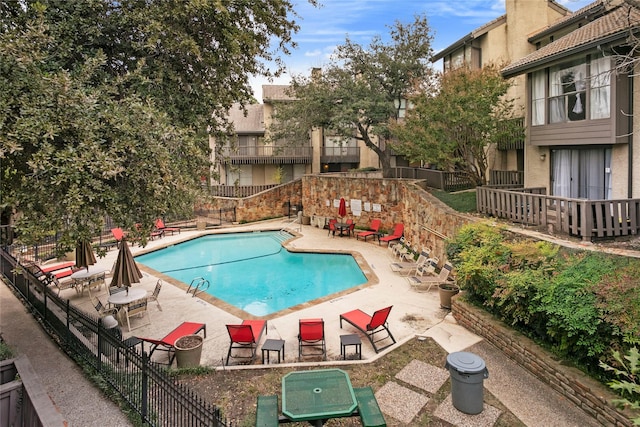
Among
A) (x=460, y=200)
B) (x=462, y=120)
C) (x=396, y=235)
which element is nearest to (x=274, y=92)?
(x=396, y=235)

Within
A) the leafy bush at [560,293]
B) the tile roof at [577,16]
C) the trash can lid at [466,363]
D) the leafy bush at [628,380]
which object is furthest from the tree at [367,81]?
the leafy bush at [628,380]

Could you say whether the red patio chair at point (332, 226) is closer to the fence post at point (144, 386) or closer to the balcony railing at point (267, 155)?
the balcony railing at point (267, 155)

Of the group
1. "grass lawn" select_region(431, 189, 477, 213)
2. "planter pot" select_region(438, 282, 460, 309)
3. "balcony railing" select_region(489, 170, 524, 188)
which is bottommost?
"planter pot" select_region(438, 282, 460, 309)

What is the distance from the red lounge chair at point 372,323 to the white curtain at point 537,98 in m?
10.0

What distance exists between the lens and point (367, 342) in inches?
394

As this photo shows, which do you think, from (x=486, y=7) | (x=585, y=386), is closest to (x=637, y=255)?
(x=585, y=386)

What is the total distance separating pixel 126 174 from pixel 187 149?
157cm

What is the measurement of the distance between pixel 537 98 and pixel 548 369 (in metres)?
11.1

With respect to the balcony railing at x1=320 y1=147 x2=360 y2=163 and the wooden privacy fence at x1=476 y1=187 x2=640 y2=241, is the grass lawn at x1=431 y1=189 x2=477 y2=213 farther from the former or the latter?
the balcony railing at x1=320 y1=147 x2=360 y2=163

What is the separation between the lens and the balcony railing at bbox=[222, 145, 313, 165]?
1407 inches

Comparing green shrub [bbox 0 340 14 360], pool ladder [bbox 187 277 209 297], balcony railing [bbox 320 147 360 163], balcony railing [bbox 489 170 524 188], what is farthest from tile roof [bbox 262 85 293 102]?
green shrub [bbox 0 340 14 360]

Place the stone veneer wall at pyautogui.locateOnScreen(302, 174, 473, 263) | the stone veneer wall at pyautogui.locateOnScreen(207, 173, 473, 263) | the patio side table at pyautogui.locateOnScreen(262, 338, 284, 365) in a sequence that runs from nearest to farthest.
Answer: the patio side table at pyautogui.locateOnScreen(262, 338, 284, 365) → the stone veneer wall at pyautogui.locateOnScreen(302, 174, 473, 263) → the stone veneer wall at pyautogui.locateOnScreen(207, 173, 473, 263)

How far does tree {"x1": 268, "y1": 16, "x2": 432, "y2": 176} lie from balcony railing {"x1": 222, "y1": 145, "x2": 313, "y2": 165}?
33.5 feet

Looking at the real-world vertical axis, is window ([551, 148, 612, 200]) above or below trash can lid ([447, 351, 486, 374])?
above
